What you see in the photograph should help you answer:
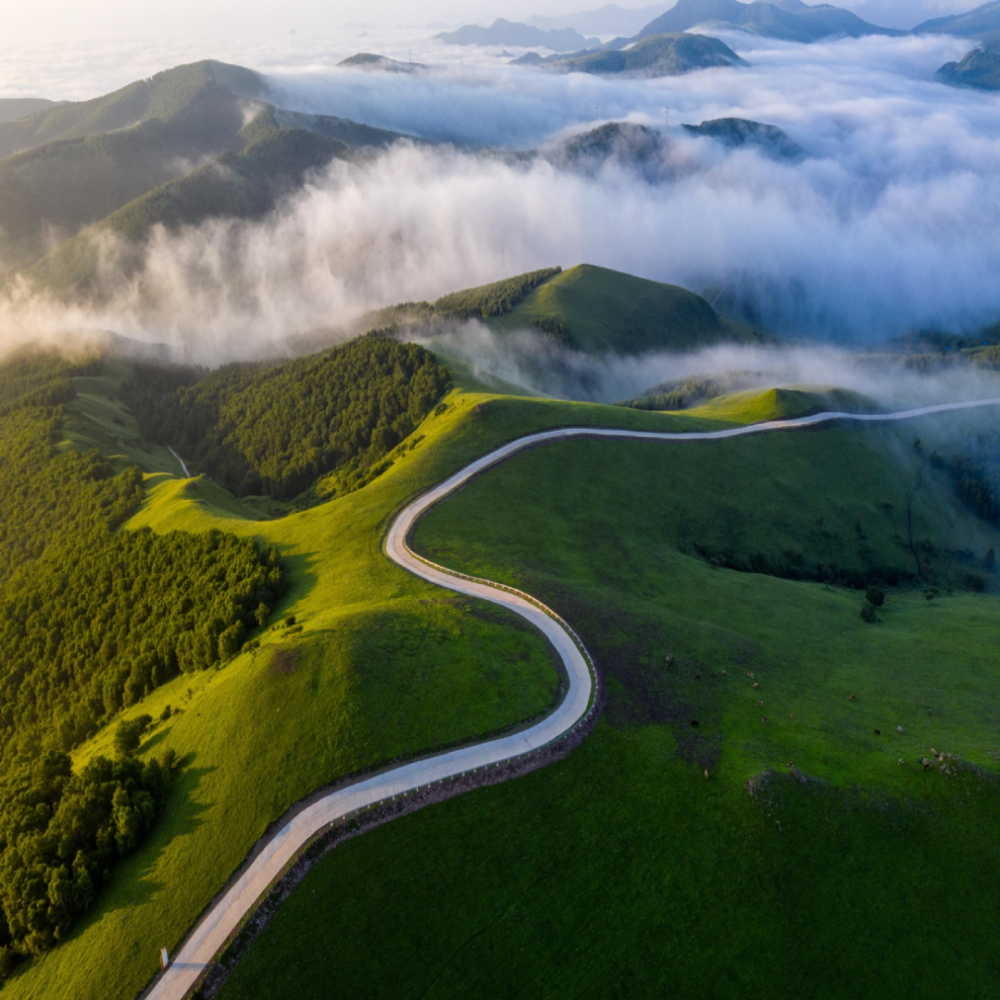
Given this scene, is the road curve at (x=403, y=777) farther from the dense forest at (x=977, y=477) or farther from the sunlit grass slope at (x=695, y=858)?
the dense forest at (x=977, y=477)

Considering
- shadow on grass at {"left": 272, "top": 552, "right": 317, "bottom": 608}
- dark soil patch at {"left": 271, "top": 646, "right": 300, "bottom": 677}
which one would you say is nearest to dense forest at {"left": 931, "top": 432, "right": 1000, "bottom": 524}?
shadow on grass at {"left": 272, "top": 552, "right": 317, "bottom": 608}

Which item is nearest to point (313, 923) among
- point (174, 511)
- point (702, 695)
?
point (702, 695)

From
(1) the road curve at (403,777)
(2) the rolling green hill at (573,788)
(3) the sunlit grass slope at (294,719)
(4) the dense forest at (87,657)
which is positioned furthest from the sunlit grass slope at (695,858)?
(4) the dense forest at (87,657)

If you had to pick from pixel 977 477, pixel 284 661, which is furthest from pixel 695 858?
pixel 977 477

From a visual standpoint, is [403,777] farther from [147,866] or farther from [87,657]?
[87,657]

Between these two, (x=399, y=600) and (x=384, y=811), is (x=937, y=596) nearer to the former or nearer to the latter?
(x=399, y=600)
